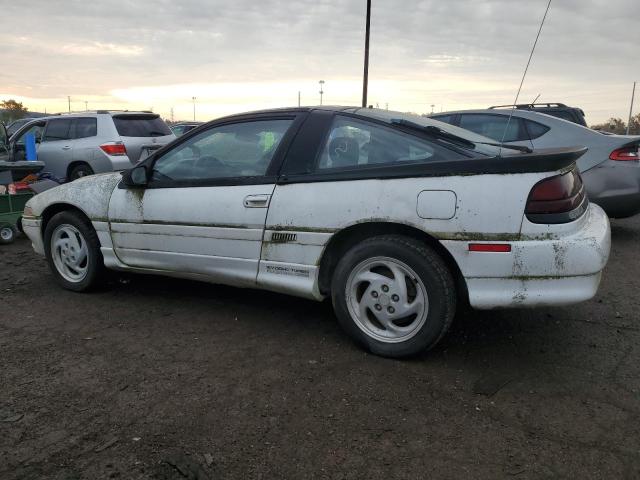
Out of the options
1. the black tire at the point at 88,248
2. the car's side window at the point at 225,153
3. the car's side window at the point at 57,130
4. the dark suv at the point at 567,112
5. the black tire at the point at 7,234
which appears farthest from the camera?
the car's side window at the point at 57,130

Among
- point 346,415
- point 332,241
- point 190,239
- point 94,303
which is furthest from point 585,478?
point 94,303

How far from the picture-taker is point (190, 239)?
3.78 m

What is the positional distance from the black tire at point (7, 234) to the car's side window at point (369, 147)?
5086 mm

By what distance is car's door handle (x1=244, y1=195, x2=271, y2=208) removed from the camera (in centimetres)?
345

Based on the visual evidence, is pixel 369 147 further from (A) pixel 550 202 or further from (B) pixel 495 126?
(B) pixel 495 126

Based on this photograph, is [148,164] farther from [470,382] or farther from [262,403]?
[470,382]

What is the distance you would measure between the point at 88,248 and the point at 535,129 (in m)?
5.29

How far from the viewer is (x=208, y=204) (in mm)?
3672

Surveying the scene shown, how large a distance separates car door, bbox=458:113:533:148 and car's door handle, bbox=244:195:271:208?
4.01 meters

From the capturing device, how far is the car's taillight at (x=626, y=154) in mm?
5988

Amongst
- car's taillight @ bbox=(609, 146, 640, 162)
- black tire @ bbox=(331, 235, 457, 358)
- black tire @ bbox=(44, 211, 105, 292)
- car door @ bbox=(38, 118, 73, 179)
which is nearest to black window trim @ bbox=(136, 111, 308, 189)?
black tire @ bbox=(44, 211, 105, 292)

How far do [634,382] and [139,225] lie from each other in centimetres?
340

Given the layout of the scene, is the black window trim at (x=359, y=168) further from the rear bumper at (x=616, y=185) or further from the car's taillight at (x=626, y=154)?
the car's taillight at (x=626, y=154)

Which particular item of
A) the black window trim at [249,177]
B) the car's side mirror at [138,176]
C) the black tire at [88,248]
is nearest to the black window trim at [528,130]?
the black window trim at [249,177]
